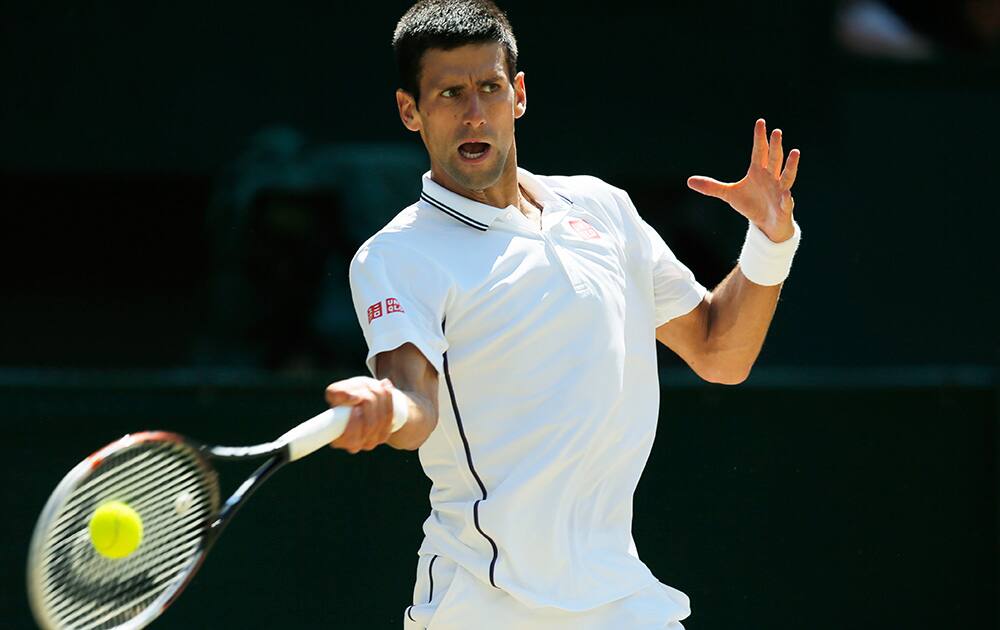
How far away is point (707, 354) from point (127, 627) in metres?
1.37

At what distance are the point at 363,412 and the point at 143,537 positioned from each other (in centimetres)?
42

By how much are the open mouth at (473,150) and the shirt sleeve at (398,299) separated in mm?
242

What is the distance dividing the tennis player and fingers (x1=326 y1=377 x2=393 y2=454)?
5.9 inches

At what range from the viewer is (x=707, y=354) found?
3307mm

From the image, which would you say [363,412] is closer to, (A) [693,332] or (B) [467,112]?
(B) [467,112]

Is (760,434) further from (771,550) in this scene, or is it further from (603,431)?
(603,431)

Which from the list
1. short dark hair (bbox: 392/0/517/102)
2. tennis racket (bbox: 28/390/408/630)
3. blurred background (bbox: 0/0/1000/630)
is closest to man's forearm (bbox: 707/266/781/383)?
short dark hair (bbox: 392/0/517/102)

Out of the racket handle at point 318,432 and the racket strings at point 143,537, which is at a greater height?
the racket handle at point 318,432

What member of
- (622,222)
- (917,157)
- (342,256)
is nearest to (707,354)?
(622,222)

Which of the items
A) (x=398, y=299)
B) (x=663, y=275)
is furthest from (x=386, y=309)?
(x=663, y=275)

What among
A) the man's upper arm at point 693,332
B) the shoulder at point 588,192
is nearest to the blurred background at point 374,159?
the man's upper arm at point 693,332

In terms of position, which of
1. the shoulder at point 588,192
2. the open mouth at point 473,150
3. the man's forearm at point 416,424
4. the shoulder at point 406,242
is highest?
the open mouth at point 473,150

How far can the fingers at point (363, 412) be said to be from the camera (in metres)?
2.50

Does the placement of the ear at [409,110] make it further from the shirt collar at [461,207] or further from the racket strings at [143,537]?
the racket strings at [143,537]
